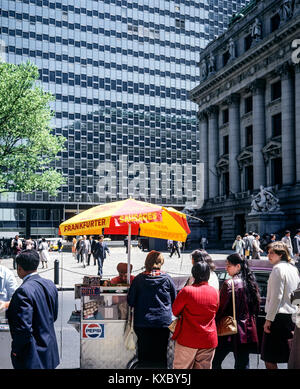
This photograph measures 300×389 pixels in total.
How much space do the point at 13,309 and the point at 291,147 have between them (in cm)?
3847

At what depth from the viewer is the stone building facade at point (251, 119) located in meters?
39.5

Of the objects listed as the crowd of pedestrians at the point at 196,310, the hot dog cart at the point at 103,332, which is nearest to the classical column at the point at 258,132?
the crowd of pedestrians at the point at 196,310

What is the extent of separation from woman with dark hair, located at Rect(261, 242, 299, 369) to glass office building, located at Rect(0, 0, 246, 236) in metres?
75.7

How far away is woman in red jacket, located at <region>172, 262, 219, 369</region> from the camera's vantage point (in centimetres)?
536

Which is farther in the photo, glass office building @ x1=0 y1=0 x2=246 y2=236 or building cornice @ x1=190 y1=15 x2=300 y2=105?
glass office building @ x1=0 y1=0 x2=246 y2=236

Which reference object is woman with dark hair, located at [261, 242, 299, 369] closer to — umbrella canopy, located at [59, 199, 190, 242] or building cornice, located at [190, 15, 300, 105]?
umbrella canopy, located at [59, 199, 190, 242]

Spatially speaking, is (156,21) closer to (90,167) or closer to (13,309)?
(90,167)

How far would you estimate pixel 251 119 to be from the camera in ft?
155

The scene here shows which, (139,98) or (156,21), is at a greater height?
(156,21)

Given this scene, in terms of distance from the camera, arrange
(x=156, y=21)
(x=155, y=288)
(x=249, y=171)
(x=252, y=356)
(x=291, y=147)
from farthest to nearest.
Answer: (x=156, y=21) → (x=249, y=171) → (x=291, y=147) → (x=252, y=356) → (x=155, y=288)

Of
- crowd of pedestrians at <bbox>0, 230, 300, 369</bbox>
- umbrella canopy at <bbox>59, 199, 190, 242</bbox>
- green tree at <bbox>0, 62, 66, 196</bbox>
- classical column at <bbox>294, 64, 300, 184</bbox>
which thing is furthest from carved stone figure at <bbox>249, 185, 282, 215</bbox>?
crowd of pedestrians at <bbox>0, 230, 300, 369</bbox>

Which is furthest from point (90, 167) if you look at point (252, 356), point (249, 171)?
point (252, 356)

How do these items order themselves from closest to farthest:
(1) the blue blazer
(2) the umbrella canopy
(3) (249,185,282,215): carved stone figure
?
1. (1) the blue blazer
2. (2) the umbrella canopy
3. (3) (249,185,282,215): carved stone figure

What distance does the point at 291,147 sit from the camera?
40.2 meters
